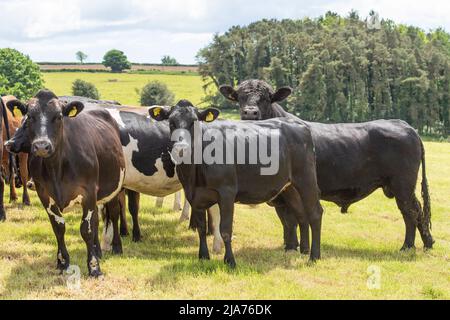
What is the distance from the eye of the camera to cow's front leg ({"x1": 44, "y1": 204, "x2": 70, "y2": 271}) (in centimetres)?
748

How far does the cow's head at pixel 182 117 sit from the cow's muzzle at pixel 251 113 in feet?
6.32

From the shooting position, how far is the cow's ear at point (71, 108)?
284 inches

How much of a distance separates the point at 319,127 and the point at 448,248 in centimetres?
321

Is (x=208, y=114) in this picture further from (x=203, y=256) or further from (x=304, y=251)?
(x=304, y=251)

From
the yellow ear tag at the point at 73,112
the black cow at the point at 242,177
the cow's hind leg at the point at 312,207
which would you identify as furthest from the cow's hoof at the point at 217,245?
the yellow ear tag at the point at 73,112

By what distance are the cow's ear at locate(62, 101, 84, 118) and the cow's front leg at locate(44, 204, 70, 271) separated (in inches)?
47.2

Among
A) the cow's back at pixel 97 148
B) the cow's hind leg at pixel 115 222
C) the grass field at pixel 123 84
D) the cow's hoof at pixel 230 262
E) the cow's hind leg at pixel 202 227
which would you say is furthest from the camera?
the grass field at pixel 123 84

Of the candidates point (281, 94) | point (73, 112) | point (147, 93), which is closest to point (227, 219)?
point (73, 112)

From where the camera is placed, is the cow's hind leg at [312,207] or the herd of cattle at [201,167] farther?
the cow's hind leg at [312,207]

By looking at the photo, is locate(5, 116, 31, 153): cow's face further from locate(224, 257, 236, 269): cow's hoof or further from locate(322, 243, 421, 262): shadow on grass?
locate(322, 243, 421, 262): shadow on grass

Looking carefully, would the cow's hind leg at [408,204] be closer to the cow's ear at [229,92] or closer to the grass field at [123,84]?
the cow's ear at [229,92]
